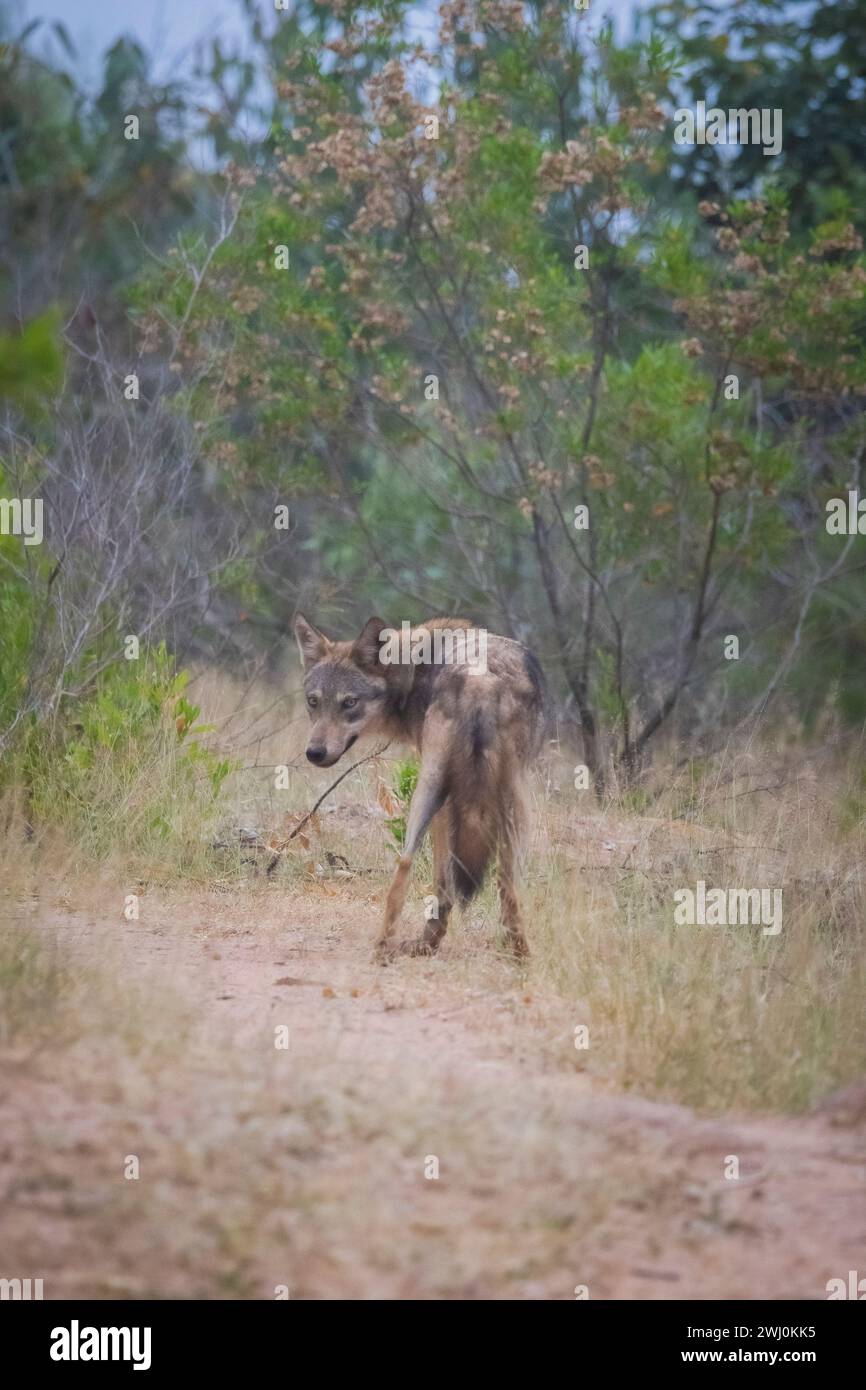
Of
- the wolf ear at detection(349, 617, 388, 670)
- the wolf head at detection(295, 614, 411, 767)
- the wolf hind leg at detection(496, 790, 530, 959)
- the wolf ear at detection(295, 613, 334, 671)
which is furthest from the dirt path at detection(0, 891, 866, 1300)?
the wolf ear at detection(295, 613, 334, 671)

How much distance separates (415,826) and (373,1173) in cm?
326

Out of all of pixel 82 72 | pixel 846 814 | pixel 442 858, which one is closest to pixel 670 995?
pixel 442 858

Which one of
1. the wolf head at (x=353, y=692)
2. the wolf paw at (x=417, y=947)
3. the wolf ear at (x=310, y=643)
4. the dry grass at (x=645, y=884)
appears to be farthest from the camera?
the wolf ear at (x=310, y=643)

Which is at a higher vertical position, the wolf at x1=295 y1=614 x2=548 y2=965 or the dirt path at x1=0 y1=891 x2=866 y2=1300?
the wolf at x1=295 y1=614 x2=548 y2=965

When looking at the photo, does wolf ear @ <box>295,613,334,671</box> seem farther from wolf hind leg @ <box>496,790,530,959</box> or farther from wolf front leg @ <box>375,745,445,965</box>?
wolf hind leg @ <box>496,790,530,959</box>

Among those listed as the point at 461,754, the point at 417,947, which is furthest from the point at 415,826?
the point at 417,947

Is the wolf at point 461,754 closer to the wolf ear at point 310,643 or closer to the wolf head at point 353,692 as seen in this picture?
the wolf head at point 353,692

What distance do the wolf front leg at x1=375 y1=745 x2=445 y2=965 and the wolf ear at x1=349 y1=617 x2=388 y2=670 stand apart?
106cm

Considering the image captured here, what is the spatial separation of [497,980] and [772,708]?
24.1 feet

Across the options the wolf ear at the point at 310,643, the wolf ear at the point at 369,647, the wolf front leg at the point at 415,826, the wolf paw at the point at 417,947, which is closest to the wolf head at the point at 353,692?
the wolf ear at the point at 369,647

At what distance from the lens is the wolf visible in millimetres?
7855

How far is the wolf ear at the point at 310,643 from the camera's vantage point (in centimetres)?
912

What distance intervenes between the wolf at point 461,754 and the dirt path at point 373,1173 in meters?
1.71

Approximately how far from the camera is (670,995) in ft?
22.6
